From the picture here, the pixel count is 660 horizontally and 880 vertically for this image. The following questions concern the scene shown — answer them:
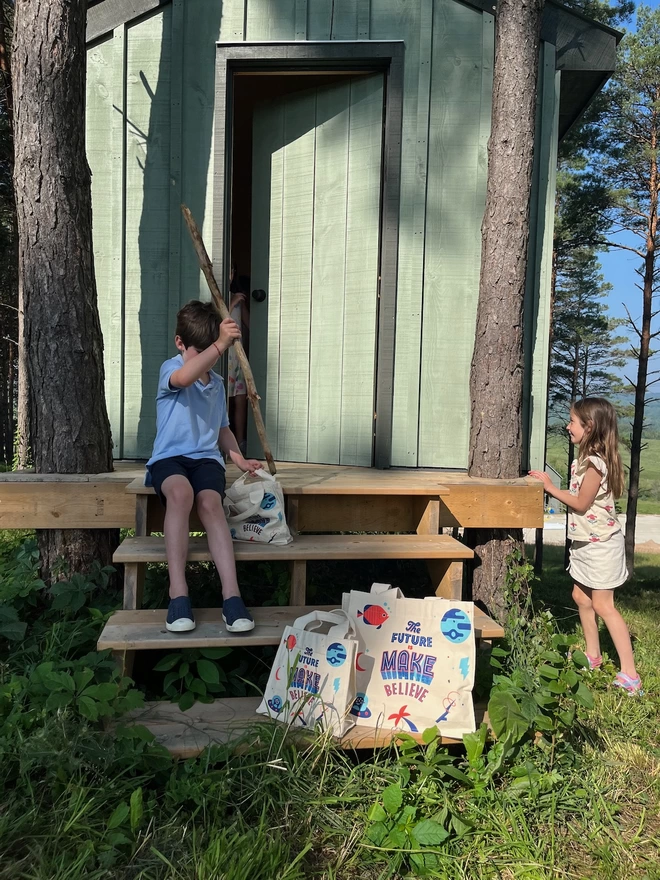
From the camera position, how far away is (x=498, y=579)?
369 cm

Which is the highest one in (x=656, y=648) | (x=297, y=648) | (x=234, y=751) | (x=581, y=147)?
(x=581, y=147)

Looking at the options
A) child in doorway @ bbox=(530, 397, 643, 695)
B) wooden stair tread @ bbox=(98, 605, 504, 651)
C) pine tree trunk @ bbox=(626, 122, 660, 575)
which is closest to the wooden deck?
wooden stair tread @ bbox=(98, 605, 504, 651)

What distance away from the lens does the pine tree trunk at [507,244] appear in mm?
3568

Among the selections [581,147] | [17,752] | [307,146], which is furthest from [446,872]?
[581,147]

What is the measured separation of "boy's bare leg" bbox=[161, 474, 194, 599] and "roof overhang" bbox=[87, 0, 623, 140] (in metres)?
3.00

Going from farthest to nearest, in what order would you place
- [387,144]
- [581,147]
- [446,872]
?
[581,147]
[387,144]
[446,872]

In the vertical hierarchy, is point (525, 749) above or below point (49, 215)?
below

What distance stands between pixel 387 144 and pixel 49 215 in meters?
1.99

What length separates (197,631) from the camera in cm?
256

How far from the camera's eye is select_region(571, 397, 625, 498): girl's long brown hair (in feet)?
11.2

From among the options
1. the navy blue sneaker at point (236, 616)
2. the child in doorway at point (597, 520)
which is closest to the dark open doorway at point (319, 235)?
the child in doorway at point (597, 520)

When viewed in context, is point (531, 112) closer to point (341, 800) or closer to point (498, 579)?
point (498, 579)

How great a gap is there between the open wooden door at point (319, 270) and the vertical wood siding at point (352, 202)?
0.09ft

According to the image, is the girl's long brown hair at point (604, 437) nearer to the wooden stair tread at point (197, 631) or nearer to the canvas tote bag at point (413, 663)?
the wooden stair tread at point (197, 631)
